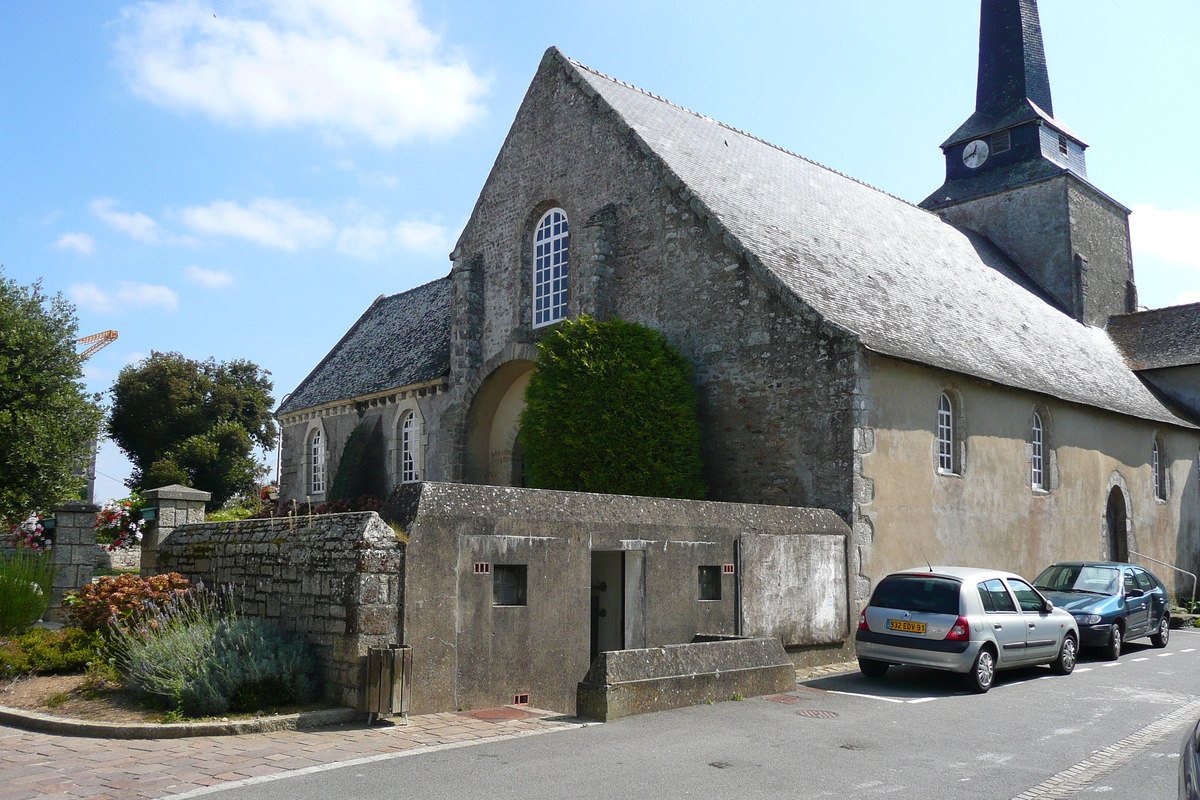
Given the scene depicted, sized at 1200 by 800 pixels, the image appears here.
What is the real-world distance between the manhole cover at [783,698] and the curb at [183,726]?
4382mm

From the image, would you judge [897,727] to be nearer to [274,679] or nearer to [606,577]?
[606,577]

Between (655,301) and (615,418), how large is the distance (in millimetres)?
3273

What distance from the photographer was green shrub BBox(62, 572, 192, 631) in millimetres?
10281

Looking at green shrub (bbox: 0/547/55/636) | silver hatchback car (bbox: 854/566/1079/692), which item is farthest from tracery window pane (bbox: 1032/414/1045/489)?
green shrub (bbox: 0/547/55/636)

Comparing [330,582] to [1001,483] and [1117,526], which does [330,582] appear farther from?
[1117,526]

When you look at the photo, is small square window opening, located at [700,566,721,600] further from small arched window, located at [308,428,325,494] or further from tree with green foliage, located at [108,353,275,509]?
tree with green foliage, located at [108,353,275,509]

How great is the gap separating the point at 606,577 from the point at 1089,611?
26.0ft

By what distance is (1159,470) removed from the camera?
24500 millimetres

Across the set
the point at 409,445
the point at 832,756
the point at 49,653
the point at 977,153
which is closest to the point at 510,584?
the point at 832,756

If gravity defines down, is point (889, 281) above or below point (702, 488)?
above

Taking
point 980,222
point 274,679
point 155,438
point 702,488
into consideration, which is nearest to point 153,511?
point 274,679

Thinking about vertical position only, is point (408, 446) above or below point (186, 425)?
below

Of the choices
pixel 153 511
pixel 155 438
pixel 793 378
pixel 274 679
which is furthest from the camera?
pixel 155 438

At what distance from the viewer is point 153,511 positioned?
1403 centimetres
